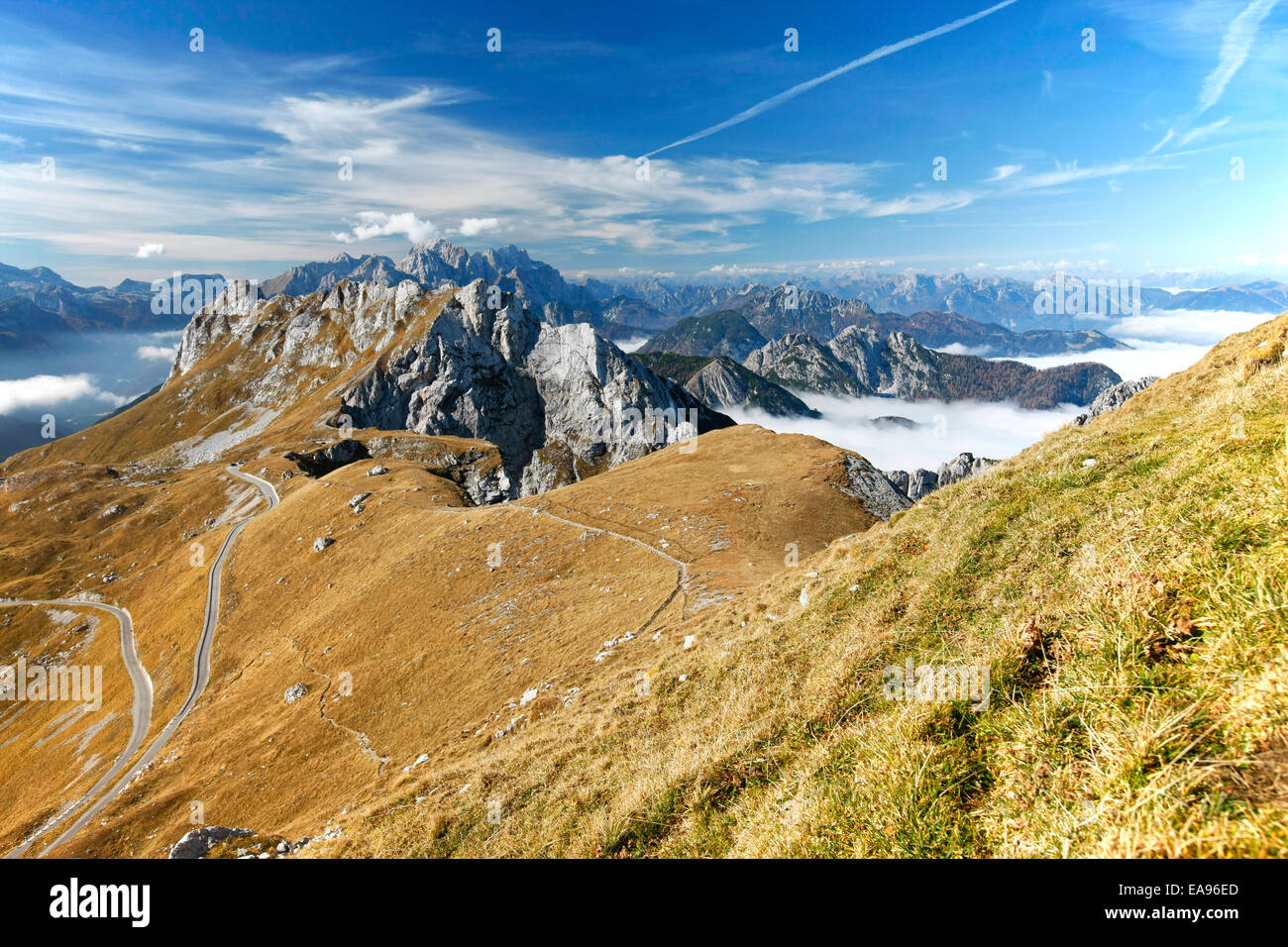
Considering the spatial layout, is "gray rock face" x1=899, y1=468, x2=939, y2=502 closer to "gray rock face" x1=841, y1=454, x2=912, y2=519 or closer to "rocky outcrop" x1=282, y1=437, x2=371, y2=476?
"gray rock face" x1=841, y1=454, x2=912, y2=519

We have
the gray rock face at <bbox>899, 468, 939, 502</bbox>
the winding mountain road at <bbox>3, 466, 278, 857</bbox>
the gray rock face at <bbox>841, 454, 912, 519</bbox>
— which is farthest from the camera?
the gray rock face at <bbox>899, 468, 939, 502</bbox>

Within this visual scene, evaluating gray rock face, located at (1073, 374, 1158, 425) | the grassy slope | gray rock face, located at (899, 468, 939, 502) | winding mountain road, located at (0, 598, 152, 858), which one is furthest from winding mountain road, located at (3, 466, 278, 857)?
gray rock face, located at (1073, 374, 1158, 425)

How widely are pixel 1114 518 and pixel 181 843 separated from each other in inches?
→ 1160

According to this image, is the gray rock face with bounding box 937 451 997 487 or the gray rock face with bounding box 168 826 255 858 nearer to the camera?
the gray rock face with bounding box 168 826 255 858

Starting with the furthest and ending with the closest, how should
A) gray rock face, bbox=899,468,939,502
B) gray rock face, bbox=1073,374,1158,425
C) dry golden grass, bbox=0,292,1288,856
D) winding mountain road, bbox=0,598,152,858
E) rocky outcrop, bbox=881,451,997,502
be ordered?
gray rock face, bbox=899,468,939,502 < rocky outcrop, bbox=881,451,997,502 < gray rock face, bbox=1073,374,1158,425 < winding mountain road, bbox=0,598,152,858 < dry golden grass, bbox=0,292,1288,856

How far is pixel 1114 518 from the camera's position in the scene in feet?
30.2

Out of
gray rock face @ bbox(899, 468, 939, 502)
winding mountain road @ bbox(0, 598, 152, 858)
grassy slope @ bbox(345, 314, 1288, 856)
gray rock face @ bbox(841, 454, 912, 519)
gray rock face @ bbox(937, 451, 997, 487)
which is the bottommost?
winding mountain road @ bbox(0, 598, 152, 858)

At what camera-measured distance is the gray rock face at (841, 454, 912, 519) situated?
55.8 metres

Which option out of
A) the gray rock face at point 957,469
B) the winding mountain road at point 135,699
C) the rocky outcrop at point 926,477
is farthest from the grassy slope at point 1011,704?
the gray rock face at point 957,469

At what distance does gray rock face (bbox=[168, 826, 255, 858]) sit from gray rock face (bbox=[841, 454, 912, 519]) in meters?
52.9

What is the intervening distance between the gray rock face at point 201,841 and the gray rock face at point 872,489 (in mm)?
Answer: 52946

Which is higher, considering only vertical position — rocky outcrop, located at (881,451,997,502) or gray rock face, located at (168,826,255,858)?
gray rock face, located at (168,826,255,858)
